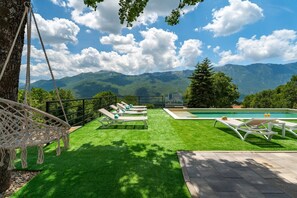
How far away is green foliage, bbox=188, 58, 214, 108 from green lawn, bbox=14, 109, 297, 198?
15.4 metres

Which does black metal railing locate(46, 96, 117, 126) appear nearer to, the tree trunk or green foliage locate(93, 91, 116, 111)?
green foliage locate(93, 91, 116, 111)

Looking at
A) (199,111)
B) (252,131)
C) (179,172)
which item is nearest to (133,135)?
(179,172)

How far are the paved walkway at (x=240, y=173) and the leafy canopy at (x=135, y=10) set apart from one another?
15.9 feet

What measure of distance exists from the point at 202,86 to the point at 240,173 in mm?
19424

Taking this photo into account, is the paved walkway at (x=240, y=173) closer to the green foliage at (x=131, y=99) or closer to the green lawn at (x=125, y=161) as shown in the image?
the green lawn at (x=125, y=161)

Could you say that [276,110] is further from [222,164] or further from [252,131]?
[222,164]

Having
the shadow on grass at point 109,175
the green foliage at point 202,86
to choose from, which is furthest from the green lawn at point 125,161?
the green foliage at point 202,86

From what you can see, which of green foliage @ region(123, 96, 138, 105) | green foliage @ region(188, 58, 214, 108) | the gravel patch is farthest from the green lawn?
green foliage @ region(188, 58, 214, 108)

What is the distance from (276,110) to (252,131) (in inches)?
490

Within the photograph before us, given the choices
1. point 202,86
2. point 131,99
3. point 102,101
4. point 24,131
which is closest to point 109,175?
point 24,131

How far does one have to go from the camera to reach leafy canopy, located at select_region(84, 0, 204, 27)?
6848mm

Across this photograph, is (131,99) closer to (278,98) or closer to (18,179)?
(18,179)

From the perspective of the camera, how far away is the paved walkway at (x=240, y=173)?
2.98m

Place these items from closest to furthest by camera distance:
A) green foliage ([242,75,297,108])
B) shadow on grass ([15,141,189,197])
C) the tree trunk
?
the tree trunk → shadow on grass ([15,141,189,197]) → green foliage ([242,75,297,108])
